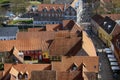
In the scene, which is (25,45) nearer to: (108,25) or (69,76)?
(69,76)

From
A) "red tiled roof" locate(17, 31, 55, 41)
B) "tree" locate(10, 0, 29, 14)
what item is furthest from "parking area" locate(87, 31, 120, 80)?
"tree" locate(10, 0, 29, 14)

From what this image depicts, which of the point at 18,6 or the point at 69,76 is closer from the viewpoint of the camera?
the point at 69,76

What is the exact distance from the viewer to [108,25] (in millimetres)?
54188

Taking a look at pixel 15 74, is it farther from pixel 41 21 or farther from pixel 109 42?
pixel 41 21

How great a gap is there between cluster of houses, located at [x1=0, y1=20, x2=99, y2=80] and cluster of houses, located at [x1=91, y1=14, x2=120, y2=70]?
308 centimetres

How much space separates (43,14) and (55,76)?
3612cm

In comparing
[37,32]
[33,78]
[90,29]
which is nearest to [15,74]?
[33,78]

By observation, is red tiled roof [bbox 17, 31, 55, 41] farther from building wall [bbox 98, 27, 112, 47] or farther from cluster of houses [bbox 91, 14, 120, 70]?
cluster of houses [bbox 91, 14, 120, 70]

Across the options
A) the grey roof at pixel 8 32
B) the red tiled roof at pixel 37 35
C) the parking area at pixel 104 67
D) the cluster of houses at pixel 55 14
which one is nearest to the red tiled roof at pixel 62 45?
the parking area at pixel 104 67

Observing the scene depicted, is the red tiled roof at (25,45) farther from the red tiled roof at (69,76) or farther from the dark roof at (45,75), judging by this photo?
the dark roof at (45,75)

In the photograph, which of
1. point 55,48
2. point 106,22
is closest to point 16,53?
point 55,48

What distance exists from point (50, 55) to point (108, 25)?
13.6 m

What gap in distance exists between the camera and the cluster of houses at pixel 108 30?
45716mm

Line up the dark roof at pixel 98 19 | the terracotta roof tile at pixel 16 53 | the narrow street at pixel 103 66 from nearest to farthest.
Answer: the narrow street at pixel 103 66
the terracotta roof tile at pixel 16 53
the dark roof at pixel 98 19
